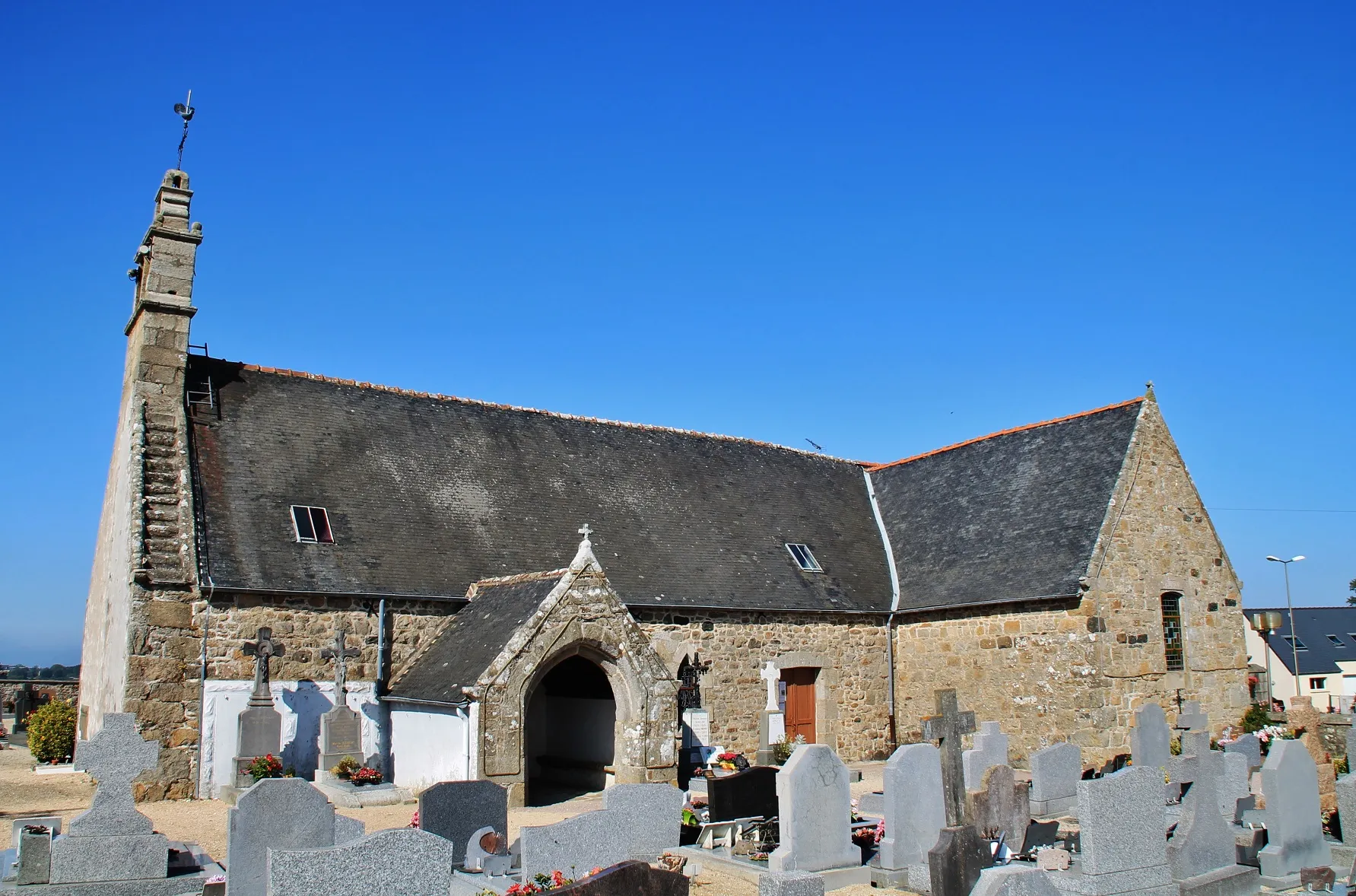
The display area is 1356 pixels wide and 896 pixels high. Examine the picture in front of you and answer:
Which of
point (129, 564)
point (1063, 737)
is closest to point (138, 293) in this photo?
point (129, 564)

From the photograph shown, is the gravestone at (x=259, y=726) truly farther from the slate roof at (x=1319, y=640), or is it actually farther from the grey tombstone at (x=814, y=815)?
the slate roof at (x=1319, y=640)

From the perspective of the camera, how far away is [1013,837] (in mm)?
11008

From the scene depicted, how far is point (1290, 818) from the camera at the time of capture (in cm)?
1022

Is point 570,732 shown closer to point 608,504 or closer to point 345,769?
point 345,769

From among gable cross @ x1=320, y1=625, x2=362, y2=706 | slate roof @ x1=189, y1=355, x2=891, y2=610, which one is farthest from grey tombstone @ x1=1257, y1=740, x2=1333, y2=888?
gable cross @ x1=320, y1=625, x2=362, y2=706

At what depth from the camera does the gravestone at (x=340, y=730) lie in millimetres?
15359

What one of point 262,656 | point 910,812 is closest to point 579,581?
Result: point 262,656

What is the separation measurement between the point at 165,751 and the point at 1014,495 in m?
16.2

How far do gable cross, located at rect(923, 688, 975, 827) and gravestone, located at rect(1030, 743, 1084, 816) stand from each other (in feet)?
12.1

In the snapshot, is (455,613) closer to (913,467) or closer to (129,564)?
(129,564)

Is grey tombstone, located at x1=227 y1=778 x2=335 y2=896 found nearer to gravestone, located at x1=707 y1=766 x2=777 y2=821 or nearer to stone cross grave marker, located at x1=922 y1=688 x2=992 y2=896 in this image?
gravestone, located at x1=707 y1=766 x2=777 y2=821

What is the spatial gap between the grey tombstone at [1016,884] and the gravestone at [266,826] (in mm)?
5172

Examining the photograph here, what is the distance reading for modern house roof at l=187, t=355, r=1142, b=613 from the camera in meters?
17.4

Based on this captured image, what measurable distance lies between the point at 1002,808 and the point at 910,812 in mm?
1156
